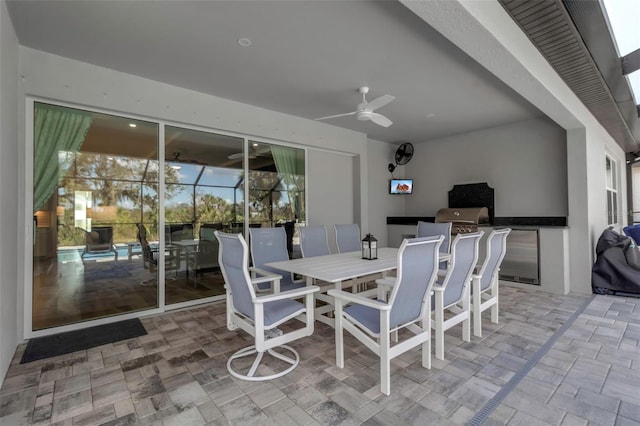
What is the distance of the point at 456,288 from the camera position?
8.64 ft

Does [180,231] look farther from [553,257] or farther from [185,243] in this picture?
[553,257]

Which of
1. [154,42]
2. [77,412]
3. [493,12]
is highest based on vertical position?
[154,42]

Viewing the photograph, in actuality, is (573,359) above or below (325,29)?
below

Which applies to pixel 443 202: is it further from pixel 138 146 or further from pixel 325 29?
pixel 138 146

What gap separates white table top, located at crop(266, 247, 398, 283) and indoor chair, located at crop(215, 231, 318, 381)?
220 mm

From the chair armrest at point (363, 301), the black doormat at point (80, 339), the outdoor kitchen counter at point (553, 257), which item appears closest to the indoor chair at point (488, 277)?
the chair armrest at point (363, 301)

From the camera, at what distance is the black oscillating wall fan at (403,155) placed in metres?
6.68

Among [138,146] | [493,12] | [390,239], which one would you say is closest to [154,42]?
[138,146]

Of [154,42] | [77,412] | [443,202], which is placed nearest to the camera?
[77,412]

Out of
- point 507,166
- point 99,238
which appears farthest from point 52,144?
point 507,166

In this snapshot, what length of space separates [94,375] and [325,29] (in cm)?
343

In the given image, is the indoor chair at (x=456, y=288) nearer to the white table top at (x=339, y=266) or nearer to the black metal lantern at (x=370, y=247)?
the white table top at (x=339, y=266)

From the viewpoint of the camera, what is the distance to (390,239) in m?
6.96

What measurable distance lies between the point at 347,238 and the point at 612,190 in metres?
6.43
